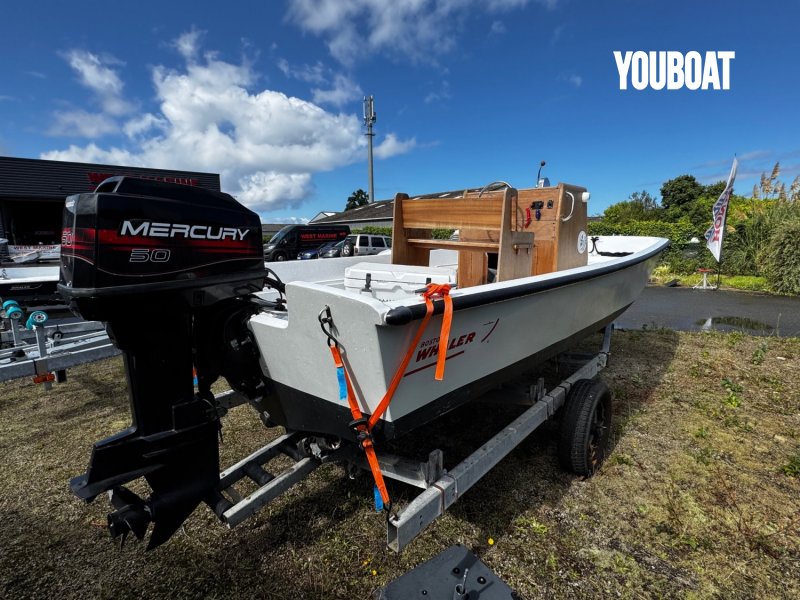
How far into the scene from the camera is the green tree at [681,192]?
38.3 meters

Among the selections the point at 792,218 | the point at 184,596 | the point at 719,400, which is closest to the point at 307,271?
the point at 184,596

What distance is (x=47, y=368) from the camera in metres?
3.18

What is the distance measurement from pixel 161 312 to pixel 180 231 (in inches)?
12.5

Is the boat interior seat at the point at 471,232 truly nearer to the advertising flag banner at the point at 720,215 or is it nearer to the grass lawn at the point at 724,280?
the advertising flag banner at the point at 720,215

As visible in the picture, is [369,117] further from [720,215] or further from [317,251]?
[720,215]

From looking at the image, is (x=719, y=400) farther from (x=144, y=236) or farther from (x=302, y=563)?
(x=144, y=236)

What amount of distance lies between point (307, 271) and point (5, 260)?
11.7m

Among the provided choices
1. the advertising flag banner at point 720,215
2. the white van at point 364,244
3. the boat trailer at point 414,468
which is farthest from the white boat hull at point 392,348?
the white van at point 364,244

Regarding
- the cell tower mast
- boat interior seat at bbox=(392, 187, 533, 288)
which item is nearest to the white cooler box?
boat interior seat at bbox=(392, 187, 533, 288)

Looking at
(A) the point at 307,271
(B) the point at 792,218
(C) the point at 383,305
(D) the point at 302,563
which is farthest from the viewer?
(B) the point at 792,218

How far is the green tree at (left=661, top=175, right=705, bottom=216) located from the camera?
126 feet

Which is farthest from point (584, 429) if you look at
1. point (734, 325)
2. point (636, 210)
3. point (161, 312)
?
point (636, 210)

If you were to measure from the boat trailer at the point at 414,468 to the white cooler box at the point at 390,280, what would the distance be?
2.91ft

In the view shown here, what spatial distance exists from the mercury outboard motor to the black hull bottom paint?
1.11 feet
